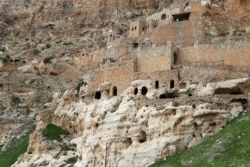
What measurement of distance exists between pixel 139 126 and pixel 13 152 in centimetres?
1987

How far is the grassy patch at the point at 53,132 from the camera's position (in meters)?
49.8

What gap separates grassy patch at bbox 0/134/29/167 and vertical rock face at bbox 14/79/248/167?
17.5 feet

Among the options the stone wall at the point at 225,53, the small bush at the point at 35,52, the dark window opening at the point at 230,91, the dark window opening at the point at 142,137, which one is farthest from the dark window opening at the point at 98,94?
the small bush at the point at 35,52

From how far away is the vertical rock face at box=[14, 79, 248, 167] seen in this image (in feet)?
126

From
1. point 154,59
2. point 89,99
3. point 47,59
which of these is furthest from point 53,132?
point 47,59

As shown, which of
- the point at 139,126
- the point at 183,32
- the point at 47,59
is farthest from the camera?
the point at 47,59

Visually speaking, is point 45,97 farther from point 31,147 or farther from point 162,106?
point 162,106

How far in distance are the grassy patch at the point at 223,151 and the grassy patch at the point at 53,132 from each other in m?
15.0

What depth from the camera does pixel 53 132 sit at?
51031 millimetres

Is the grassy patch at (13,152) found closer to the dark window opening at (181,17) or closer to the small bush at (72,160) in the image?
the small bush at (72,160)

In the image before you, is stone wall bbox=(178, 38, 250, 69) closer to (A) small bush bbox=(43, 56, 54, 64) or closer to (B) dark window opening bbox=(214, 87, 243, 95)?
(B) dark window opening bbox=(214, 87, 243, 95)

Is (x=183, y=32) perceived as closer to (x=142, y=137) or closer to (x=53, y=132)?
(x=53, y=132)

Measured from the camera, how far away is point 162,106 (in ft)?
132

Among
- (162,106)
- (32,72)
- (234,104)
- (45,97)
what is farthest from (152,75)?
(32,72)
